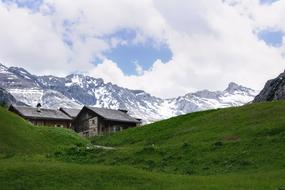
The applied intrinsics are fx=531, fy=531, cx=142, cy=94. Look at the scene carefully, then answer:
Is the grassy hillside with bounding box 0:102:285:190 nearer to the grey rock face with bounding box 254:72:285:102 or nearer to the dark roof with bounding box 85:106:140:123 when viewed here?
the grey rock face with bounding box 254:72:285:102

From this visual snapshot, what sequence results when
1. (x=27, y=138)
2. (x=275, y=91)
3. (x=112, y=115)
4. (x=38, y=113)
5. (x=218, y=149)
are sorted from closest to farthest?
(x=218, y=149) → (x=27, y=138) → (x=275, y=91) → (x=38, y=113) → (x=112, y=115)

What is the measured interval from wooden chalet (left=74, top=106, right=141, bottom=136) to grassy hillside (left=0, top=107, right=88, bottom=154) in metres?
67.0

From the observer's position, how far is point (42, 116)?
147875 millimetres

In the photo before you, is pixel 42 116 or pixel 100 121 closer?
pixel 100 121

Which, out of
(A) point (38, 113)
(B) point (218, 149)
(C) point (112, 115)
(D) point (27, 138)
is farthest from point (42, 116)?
(B) point (218, 149)

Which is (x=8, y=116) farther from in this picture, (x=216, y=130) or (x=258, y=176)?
(x=258, y=176)

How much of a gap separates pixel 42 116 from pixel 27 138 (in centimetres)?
8338

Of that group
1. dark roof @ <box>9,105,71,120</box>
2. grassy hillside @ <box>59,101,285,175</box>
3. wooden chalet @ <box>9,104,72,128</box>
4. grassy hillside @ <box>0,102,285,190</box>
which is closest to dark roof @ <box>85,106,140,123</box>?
wooden chalet @ <box>9,104,72,128</box>

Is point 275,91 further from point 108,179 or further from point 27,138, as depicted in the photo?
point 108,179

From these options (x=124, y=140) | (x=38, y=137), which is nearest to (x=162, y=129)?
(x=124, y=140)

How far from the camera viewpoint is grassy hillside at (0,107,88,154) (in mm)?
61169

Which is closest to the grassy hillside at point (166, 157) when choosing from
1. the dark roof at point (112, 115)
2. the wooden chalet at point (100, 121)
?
the wooden chalet at point (100, 121)

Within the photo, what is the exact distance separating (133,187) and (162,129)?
6037cm

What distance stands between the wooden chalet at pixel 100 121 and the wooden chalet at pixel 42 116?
4297 millimetres
